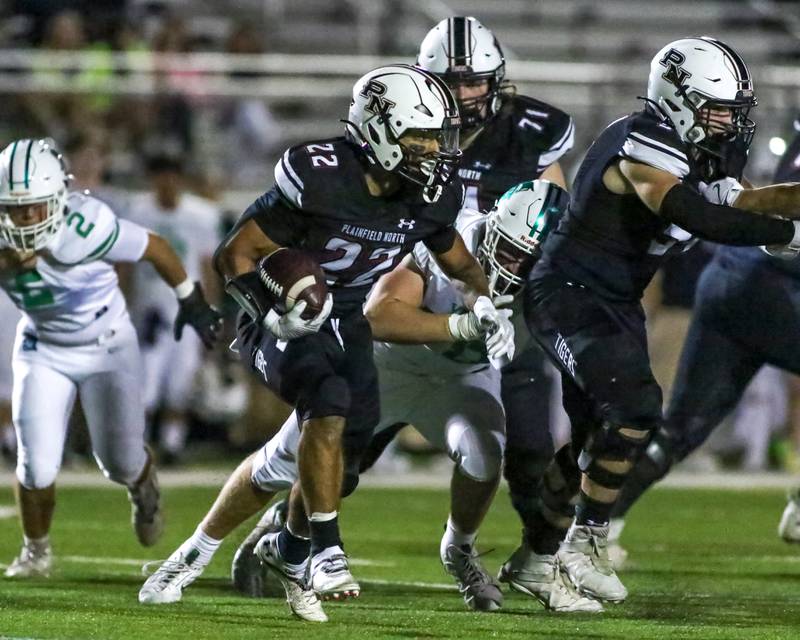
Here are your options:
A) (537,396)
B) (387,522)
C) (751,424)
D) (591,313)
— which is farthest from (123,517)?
(751,424)

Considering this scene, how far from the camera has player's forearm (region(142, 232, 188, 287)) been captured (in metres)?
6.38

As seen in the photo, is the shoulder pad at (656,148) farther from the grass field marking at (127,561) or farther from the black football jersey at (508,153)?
the grass field marking at (127,561)

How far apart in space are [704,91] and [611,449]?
1.16 meters

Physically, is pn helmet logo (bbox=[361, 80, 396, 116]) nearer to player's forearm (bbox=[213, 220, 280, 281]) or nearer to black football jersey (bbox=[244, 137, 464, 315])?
black football jersey (bbox=[244, 137, 464, 315])

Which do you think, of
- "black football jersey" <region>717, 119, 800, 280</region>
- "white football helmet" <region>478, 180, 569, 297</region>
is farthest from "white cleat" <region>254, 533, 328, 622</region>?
"black football jersey" <region>717, 119, 800, 280</region>

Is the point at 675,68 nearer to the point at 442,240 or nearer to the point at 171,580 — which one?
the point at 442,240

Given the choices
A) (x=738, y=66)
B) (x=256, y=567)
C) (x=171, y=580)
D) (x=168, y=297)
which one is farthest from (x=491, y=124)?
(x=168, y=297)

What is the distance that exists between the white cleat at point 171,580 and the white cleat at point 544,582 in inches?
42.0

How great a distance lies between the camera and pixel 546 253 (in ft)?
18.3

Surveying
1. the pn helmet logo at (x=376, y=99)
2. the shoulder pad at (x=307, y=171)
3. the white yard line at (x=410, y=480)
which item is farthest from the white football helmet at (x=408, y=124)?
the white yard line at (x=410, y=480)

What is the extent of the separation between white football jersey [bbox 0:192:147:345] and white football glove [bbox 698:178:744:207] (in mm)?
2157

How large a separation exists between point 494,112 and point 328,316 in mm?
1554

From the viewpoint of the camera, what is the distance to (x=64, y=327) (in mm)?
6453

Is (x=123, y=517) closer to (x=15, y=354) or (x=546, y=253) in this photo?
(x=15, y=354)
